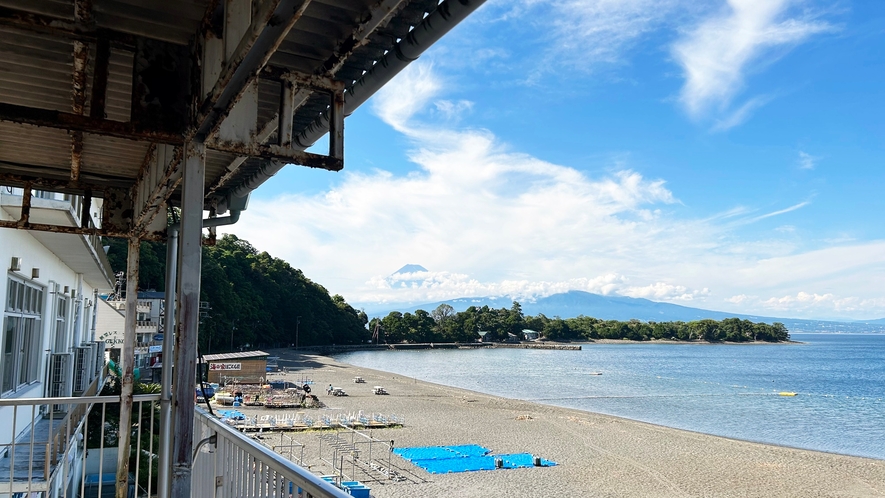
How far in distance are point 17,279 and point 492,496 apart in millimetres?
14068

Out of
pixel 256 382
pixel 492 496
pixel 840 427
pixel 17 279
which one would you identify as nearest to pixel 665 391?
pixel 840 427

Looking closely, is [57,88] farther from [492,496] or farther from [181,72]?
[492,496]

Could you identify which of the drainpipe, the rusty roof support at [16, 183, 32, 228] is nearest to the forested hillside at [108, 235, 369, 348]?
the rusty roof support at [16, 183, 32, 228]

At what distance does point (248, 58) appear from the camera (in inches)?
68.3

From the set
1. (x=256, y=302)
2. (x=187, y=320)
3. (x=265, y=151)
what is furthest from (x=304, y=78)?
(x=256, y=302)

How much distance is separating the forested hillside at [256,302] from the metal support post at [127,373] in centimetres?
5606

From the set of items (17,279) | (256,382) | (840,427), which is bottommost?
(840,427)

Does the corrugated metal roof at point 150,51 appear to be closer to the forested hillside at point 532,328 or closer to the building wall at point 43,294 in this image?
the building wall at point 43,294

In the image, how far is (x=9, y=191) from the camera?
5555 mm

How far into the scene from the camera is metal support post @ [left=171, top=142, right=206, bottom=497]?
2.38 metres

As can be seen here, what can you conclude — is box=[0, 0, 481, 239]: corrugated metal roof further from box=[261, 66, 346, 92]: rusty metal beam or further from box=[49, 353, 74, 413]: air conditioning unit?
box=[49, 353, 74, 413]: air conditioning unit

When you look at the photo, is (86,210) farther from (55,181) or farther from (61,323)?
(61,323)

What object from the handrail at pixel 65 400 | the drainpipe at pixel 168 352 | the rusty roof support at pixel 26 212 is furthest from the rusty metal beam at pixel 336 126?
the rusty roof support at pixel 26 212

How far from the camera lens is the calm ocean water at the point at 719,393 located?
34.5m
